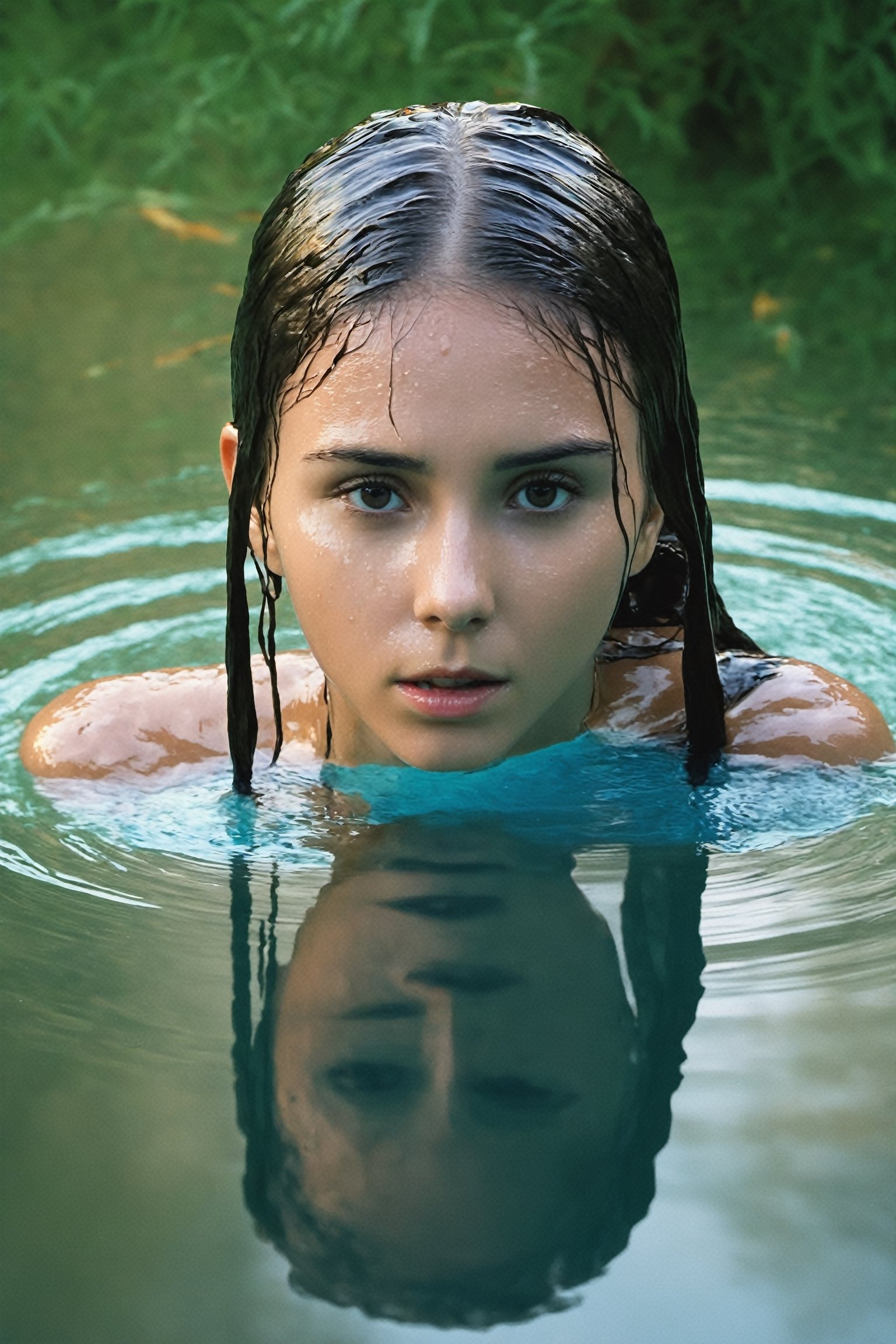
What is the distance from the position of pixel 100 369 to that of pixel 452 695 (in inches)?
96.9

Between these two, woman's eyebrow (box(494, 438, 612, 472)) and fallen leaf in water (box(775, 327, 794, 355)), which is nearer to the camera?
woman's eyebrow (box(494, 438, 612, 472))

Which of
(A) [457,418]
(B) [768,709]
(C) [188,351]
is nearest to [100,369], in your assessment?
(C) [188,351]

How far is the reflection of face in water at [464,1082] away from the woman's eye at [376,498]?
440 millimetres

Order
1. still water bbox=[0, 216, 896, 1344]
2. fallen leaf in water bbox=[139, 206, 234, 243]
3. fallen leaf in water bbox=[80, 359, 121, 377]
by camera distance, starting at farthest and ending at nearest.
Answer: fallen leaf in water bbox=[139, 206, 234, 243] → fallen leaf in water bbox=[80, 359, 121, 377] → still water bbox=[0, 216, 896, 1344]

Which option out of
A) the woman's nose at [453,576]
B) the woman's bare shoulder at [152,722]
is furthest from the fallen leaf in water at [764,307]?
the woman's nose at [453,576]

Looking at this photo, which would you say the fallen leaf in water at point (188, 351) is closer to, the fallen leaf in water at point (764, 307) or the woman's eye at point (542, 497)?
the fallen leaf in water at point (764, 307)

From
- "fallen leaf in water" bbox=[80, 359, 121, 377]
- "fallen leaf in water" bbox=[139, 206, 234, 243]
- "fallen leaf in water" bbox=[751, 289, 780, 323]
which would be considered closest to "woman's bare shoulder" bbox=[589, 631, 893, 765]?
"fallen leaf in water" bbox=[80, 359, 121, 377]

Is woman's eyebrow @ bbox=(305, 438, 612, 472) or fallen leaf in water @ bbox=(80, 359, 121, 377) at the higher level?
fallen leaf in water @ bbox=(80, 359, 121, 377)

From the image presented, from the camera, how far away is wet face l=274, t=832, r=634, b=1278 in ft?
4.61

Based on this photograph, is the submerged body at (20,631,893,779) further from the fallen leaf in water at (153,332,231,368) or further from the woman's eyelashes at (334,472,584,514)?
the fallen leaf in water at (153,332,231,368)

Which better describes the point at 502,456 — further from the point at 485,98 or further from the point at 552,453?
the point at 485,98

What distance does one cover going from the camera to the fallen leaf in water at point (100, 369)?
4184 mm

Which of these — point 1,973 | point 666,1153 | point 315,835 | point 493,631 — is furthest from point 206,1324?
point 315,835

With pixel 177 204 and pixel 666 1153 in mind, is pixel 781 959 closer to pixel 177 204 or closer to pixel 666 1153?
pixel 666 1153
